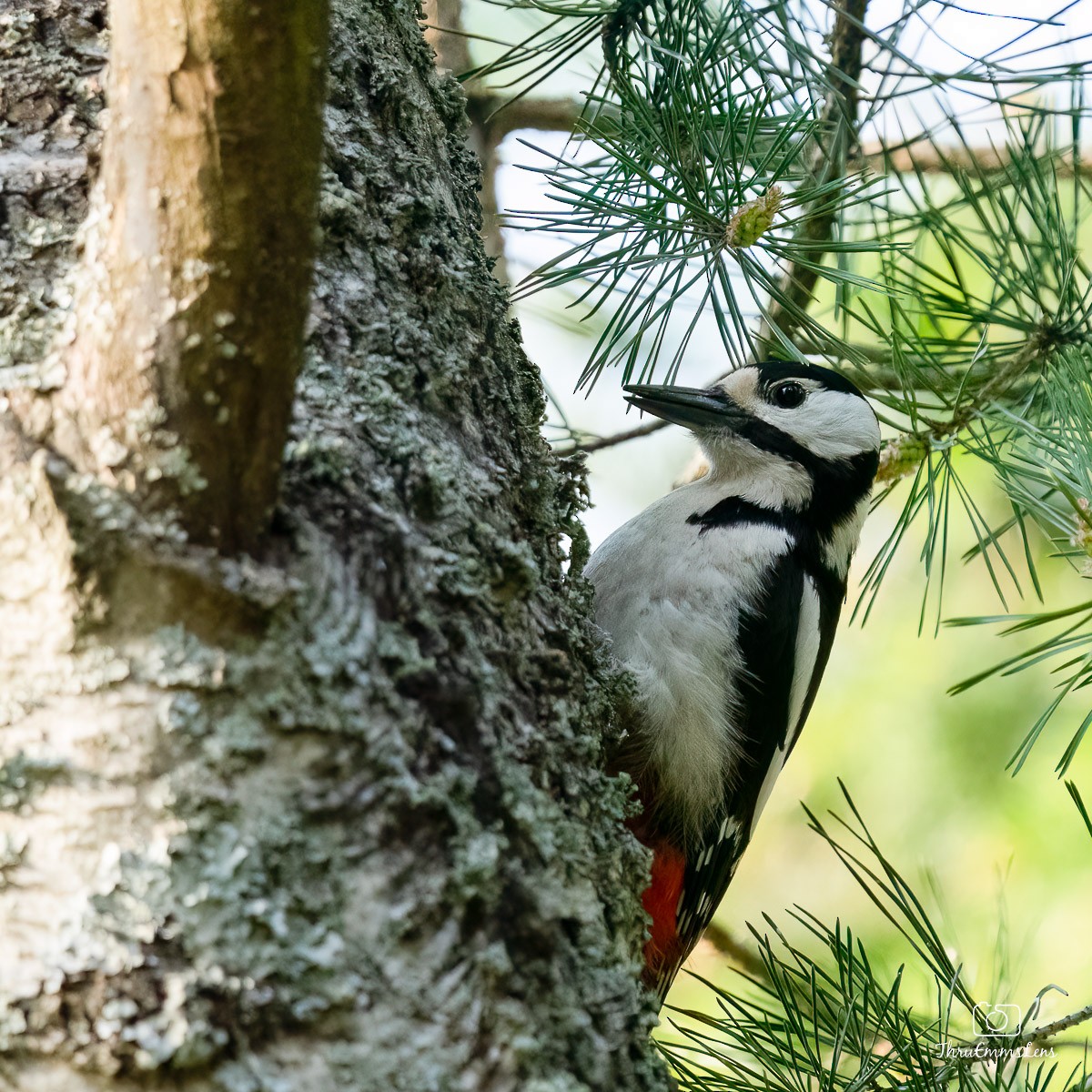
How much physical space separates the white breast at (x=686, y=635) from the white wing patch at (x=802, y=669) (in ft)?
0.45

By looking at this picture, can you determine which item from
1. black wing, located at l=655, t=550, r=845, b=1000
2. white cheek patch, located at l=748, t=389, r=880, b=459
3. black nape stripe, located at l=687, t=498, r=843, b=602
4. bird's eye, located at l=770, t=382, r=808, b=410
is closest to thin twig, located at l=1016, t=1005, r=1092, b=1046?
black wing, located at l=655, t=550, r=845, b=1000

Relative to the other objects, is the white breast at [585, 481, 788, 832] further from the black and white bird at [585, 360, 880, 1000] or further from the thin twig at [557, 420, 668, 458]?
the thin twig at [557, 420, 668, 458]

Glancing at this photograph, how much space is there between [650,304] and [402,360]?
0.67 m

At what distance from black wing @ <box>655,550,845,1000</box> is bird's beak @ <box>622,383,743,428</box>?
0.33 m

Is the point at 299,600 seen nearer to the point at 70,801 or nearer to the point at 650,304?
the point at 70,801

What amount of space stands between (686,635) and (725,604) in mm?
101

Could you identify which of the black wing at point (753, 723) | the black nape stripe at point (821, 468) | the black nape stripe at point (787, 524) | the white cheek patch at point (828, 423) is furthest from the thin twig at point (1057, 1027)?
the white cheek patch at point (828, 423)

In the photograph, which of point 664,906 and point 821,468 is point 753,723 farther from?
point 821,468

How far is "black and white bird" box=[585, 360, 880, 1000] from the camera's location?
210 cm

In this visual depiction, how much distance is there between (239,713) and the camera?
938 millimetres

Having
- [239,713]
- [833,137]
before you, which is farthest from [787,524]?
[239,713]

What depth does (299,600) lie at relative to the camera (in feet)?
3.21

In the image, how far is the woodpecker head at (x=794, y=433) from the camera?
7.89ft

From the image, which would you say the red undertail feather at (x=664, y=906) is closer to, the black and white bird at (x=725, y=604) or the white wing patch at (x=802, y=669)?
the black and white bird at (x=725, y=604)
